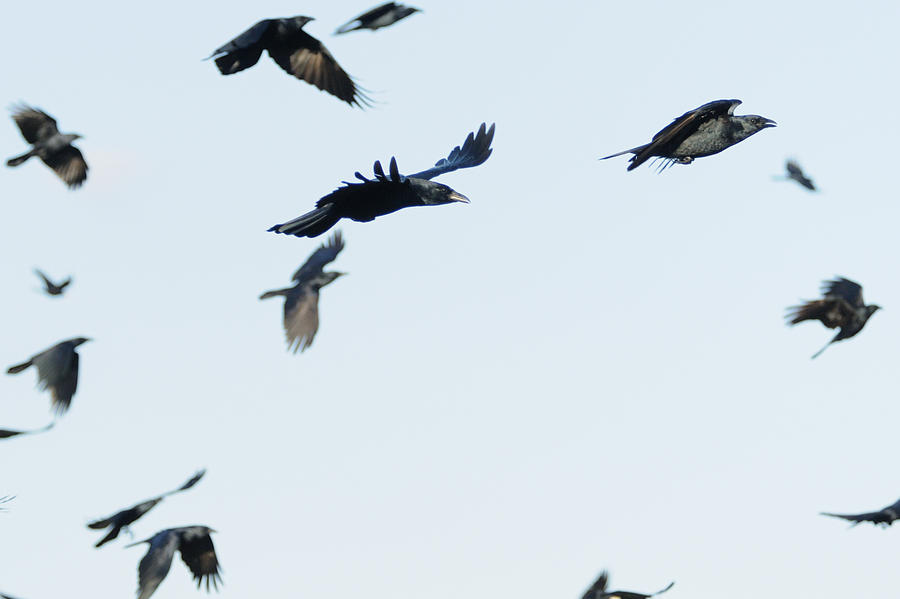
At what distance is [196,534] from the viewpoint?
11219 millimetres

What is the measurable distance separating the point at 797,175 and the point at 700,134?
6.82 meters

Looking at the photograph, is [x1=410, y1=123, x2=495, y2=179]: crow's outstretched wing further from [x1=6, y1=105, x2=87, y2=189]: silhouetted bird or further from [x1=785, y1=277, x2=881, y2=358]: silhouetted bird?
[x1=6, y1=105, x2=87, y2=189]: silhouetted bird

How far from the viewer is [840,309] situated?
11391mm

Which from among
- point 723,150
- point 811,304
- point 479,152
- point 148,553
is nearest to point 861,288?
point 811,304

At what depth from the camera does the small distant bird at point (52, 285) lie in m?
18.4

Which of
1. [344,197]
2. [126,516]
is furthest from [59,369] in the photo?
[344,197]

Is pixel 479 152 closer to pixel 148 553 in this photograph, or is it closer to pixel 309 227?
pixel 309 227

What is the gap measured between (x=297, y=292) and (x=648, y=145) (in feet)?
16.8

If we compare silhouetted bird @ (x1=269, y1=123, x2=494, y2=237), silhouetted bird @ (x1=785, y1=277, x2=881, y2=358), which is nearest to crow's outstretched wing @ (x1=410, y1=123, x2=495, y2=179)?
silhouetted bird @ (x1=269, y1=123, x2=494, y2=237)

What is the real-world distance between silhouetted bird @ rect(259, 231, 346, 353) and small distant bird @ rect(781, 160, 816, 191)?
19.5ft

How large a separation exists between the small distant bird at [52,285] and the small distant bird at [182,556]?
7.84 metres

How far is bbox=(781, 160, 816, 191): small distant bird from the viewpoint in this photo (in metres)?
17.6

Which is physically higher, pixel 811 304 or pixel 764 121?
pixel 764 121

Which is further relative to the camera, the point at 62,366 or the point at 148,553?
the point at 62,366
